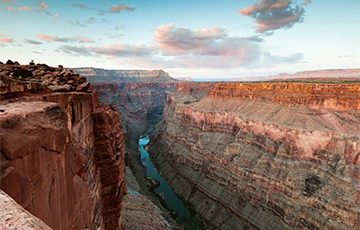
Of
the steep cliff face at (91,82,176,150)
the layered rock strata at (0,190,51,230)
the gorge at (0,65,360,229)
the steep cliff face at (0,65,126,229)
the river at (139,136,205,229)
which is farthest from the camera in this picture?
the steep cliff face at (91,82,176,150)

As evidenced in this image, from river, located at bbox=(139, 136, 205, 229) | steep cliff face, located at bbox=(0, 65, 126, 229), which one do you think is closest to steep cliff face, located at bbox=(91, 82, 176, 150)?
river, located at bbox=(139, 136, 205, 229)

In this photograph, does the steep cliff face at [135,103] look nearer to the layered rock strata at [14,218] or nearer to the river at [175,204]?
→ the river at [175,204]

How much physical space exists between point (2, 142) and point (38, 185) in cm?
197

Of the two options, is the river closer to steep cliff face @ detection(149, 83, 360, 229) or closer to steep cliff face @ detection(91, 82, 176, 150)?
steep cliff face @ detection(149, 83, 360, 229)

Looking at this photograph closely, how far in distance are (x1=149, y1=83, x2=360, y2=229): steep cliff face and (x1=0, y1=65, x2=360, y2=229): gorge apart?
6.9 inches

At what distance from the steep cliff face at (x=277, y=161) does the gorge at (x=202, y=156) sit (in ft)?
0.58

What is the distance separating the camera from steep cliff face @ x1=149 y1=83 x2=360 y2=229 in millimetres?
28328

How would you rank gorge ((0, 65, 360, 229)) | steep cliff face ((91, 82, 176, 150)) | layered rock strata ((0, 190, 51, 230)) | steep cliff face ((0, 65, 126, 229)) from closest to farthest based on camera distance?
layered rock strata ((0, 190, 51, 230))
steep cliff face ((0, 65, 126, 229))
gorge ((0, 65, 360, 229))
steep cliff face ((91, 82, 176, 150))

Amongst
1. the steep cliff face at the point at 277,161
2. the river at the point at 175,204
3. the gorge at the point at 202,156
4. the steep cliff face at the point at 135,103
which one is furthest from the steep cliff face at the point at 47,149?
the steep cliff face at the point at 135,103

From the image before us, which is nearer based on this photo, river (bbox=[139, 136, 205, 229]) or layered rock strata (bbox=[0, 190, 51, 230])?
layered rock strata (bbox=[0, 190, 51, 230])

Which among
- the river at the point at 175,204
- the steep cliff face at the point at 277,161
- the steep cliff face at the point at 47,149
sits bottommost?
the river at the point at 175,204

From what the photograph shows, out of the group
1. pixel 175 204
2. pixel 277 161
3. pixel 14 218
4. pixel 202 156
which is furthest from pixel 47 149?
pixel 202 156

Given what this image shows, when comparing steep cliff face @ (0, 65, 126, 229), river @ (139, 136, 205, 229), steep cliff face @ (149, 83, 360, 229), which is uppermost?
steep cliff face @ (0, 65, 126, 229)

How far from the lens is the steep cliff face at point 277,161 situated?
28.3m
